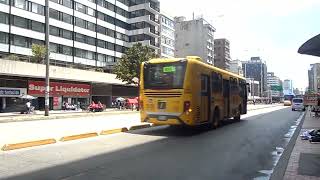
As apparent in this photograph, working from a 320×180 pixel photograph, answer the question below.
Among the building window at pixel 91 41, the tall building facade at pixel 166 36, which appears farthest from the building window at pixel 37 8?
A: the tall building facade at pixel 166 36

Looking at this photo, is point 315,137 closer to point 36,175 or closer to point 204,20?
point 36,175

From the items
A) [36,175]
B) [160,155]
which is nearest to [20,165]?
[36,175]

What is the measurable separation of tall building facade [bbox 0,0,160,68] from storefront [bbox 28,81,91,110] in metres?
4.71

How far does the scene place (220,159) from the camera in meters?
11.8

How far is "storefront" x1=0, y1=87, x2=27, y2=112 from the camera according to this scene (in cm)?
4903

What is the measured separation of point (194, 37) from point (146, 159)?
122m

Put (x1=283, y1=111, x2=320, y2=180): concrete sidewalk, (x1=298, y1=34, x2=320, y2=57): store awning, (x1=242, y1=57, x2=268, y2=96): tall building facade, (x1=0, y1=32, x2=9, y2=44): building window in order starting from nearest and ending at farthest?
(x1=283, y1=111, x2=320, y2=180): concrete sidewalk
(x1=298, y1=34, x2=320, y2=57): store awning
(x1=0, y1=32, x2=9, y2=44): building window
(x1=242, y1=57, x2=268, y2=96): tall building facade

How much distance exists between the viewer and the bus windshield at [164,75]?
17.8 meters

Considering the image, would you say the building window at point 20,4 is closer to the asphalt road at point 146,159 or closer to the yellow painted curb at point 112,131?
the yellow painted curb at point 112,131

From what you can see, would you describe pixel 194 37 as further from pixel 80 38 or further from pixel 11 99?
pixel 11 99

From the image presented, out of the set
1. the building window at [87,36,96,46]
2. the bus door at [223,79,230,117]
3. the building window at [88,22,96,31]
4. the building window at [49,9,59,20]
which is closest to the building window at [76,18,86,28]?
the building window at [88,22,96,31]

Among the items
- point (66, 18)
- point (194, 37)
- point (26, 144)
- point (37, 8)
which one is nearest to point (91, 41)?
point (66, 18)

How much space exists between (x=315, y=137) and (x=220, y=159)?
5.07 meters

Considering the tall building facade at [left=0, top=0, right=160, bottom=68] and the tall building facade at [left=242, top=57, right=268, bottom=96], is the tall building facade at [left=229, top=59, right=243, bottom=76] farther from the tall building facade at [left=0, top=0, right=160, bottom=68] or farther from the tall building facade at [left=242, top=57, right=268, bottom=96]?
the tall building facade at [left=0, top=0, right=160, bottom=68]
